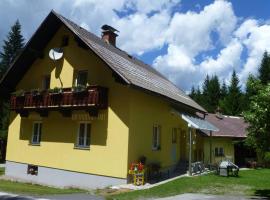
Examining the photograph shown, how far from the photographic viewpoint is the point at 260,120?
13.7 m

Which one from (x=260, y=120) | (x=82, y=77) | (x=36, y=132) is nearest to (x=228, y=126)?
(x=82, y=77)

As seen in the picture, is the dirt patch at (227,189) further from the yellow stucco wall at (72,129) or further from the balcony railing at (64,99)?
the balcony railing at (64,99)

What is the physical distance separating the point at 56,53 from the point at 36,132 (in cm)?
505

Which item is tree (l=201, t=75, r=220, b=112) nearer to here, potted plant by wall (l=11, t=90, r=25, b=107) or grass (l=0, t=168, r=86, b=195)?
potted plant by wall (l=11, t=90, r=25, b=107)

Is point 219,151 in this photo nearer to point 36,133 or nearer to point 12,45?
point 36,133

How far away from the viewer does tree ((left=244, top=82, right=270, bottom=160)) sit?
13.6 m

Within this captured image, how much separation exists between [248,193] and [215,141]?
14.4 m

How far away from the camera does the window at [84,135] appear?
61.4ft

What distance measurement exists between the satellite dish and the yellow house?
0.18 feet

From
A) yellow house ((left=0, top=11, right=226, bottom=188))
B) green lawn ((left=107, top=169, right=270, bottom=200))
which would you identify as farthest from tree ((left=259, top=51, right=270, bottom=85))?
green lawn ((left=107, top=169, right=270, bottom=200))

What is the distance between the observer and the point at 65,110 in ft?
62.4

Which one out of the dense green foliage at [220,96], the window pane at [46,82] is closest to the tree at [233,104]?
the dense green foliage at [220,96]

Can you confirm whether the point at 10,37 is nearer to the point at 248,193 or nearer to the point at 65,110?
the point at 65,110

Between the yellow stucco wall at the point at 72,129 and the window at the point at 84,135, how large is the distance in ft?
0.97
